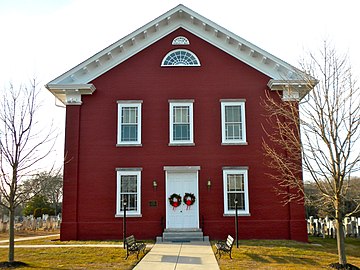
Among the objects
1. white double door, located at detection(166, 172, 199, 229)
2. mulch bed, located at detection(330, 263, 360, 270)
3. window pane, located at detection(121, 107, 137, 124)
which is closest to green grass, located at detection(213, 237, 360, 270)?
mulch bed, located at detection(330, 263, 360, 270)

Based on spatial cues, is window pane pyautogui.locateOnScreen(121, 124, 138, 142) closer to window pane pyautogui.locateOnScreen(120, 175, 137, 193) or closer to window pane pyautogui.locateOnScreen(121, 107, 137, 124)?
window pane pyautogui.locateOnScreen(121, 107, 137, 124)

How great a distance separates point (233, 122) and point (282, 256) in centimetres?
710

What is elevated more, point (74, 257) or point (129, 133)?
point (129, 133)

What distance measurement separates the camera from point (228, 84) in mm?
19656

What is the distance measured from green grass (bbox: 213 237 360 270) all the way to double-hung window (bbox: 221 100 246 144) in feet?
14.9

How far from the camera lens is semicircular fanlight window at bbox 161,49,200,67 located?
19891 mm

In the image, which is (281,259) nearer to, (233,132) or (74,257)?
(74,257)

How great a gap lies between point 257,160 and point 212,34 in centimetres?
622

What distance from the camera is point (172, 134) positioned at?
19234 millimetres

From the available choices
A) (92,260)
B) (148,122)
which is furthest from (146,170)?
(92,260)

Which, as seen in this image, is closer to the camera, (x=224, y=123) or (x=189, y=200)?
(x=189, y=200)

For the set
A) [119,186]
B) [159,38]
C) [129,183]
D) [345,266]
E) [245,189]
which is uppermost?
[159,38]

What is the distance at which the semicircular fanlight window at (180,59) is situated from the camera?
19891mm

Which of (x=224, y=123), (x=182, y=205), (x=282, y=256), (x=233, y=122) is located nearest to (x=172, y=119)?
(x=224, y=123)
